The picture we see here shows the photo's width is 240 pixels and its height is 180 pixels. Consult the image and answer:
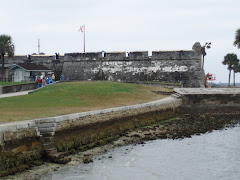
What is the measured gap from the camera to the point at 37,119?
1142cm

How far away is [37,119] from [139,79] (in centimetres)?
2156

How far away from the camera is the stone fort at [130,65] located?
30766mm

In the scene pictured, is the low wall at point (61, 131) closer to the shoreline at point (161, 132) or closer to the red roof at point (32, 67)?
the shoreline at point (161, 132)

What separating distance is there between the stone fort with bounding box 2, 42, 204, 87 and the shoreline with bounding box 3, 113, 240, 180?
822 centimetres

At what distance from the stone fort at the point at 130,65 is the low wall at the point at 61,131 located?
530 inches

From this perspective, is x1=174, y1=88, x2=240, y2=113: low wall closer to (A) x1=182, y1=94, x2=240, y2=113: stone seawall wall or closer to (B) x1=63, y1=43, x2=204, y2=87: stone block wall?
(A) x1=182, y1=94, x2=240, y2=113: stone seawall wall

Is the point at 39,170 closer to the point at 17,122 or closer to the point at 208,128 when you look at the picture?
the point at 17,122

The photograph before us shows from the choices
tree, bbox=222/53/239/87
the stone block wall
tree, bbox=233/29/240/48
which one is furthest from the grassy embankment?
tree, bbox=222/53/239/87

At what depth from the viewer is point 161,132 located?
17.1 metres

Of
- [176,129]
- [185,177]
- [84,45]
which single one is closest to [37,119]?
[185,177]

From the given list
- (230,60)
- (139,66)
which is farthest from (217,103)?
(230,60)

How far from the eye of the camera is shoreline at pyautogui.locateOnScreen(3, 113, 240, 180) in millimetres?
10203

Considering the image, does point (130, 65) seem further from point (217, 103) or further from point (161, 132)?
point (161, 132)

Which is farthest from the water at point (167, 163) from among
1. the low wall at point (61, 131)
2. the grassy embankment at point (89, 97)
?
the grassy embankment at point (89, 97)
